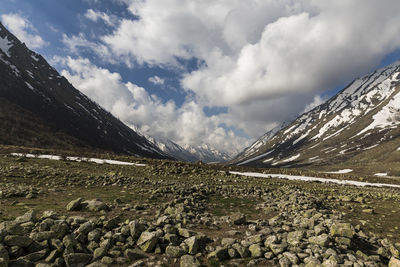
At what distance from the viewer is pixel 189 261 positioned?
8.48 metres

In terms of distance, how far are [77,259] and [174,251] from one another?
369 centimetres

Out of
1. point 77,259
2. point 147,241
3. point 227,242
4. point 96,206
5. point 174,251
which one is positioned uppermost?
point 96,206

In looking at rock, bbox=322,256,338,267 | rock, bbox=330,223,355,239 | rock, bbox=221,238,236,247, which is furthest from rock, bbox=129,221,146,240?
rock, bbox=330,223,355,239

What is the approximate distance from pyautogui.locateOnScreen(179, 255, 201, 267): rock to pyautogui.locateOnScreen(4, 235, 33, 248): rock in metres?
6.01

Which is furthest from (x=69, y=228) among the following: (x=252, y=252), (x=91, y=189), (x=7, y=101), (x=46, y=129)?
(x=7, y=101)

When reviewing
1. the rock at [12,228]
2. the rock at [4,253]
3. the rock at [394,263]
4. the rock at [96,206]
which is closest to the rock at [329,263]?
the rock at [394,263]

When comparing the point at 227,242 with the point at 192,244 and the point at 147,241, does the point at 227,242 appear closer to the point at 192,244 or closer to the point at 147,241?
the point at 192,244

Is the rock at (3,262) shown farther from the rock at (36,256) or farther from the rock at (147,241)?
the rock at (147,241)

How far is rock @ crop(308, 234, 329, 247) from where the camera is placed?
10250 millimetres

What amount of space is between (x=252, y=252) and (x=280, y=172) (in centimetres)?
6921

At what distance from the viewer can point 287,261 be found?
8758 millimetres

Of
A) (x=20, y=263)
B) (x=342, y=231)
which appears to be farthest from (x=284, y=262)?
(x=20, y=263)

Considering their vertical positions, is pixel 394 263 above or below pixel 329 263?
below

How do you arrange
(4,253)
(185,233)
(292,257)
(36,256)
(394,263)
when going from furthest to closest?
(185,233) → (394,263) → (292,257) → (36,256) → (4,253)
